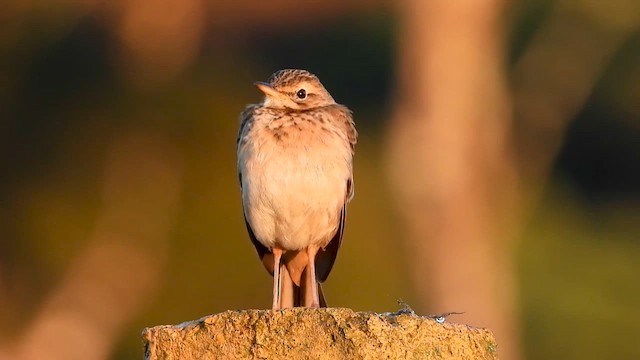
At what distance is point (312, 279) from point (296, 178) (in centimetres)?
55

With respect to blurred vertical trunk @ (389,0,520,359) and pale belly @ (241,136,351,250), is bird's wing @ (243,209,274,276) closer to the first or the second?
pale belly @ (241,136,351,250)

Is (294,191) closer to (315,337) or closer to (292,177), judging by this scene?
(292,177)

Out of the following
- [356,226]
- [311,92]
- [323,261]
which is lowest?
[323,261]

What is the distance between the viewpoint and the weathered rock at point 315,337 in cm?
517


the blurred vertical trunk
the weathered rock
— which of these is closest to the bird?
the weathered rock

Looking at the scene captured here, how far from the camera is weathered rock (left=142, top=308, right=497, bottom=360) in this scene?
517 cm

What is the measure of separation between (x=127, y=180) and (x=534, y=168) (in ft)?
17.1

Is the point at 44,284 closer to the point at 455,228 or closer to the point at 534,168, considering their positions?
the point at 455,228

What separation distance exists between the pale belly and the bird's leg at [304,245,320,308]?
0.15 metres

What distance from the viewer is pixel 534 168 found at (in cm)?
1961

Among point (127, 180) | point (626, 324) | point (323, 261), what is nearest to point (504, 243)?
point (626, 324)

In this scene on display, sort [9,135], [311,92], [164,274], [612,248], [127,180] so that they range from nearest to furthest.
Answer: [311,92], [164,274], [127,180], [9,135], [612,248]

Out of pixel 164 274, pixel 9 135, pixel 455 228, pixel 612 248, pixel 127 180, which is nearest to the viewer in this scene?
pixel 455 228

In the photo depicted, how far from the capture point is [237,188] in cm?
1540
